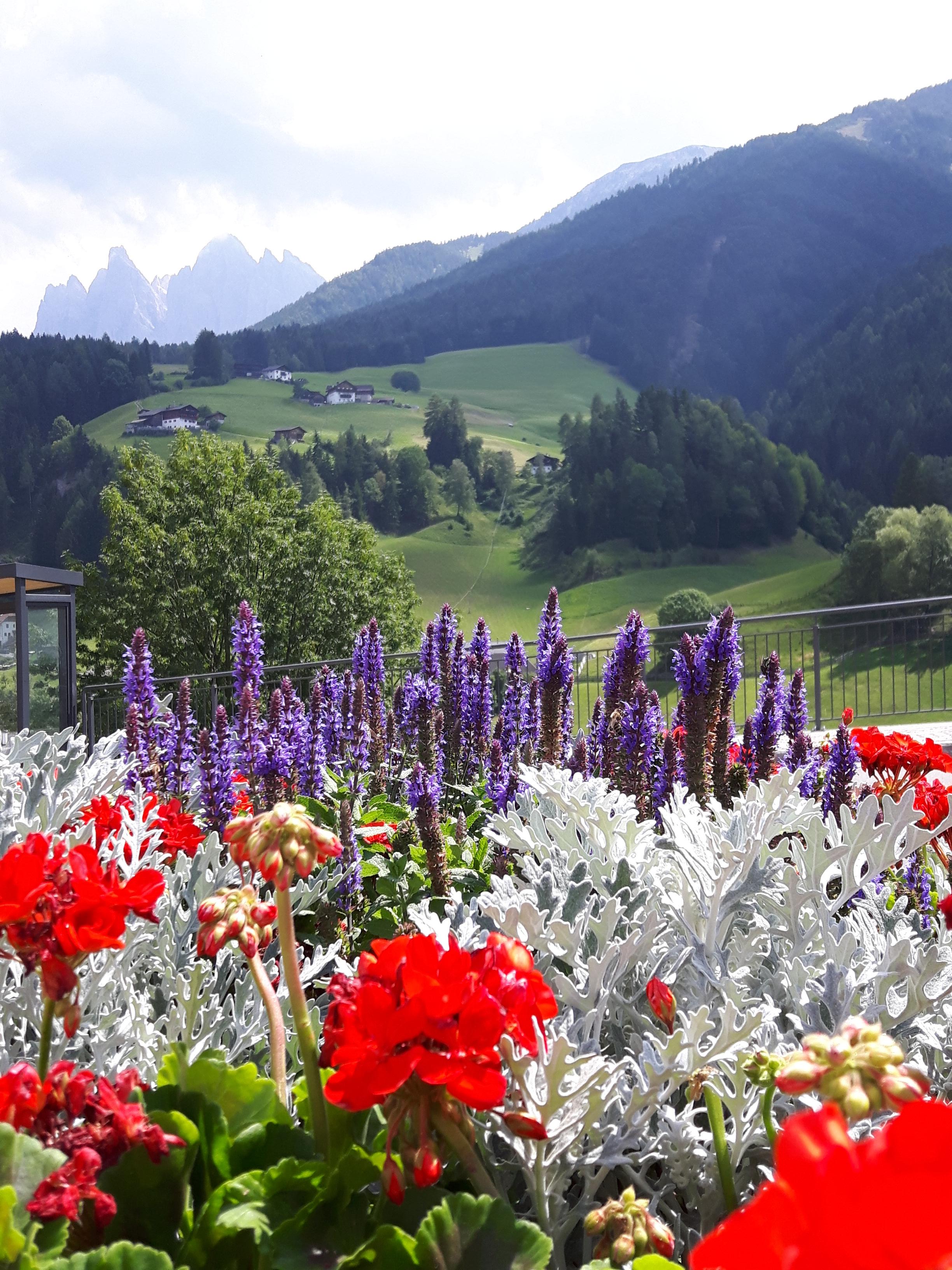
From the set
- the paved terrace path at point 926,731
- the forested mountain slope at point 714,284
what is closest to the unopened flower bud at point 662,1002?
the paved terrace path at point 926,731

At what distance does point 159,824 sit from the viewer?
11.0 feet

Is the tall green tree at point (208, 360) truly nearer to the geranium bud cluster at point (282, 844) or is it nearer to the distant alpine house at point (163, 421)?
the distant alpine house at point (163, 421)

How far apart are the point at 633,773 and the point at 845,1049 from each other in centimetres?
346

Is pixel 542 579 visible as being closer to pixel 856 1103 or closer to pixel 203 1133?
pixel 203 1133

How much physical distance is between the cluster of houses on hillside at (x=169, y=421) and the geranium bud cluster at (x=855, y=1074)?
11476cm

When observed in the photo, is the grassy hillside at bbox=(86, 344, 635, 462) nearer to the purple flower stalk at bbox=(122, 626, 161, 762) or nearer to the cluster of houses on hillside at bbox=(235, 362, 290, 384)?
the cluster of houses on hillside at bbox=(235, 362, 290, 384)

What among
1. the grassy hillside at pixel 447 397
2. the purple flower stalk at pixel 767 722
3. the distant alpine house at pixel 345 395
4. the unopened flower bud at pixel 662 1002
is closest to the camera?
the unopened flower bud at pixel 662 1002

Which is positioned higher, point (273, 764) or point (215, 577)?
point (215, 577)

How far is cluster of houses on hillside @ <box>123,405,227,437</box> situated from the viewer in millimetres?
109875

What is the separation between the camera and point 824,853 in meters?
1.70

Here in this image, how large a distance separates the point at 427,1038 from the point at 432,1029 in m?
0.02

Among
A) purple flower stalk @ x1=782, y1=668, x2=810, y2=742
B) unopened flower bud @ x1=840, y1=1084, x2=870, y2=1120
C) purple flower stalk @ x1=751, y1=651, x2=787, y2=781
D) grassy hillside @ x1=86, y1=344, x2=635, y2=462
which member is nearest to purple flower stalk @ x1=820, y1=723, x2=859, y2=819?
purple flower stalk @ x1=751, y1=651, x2=787, y2=781

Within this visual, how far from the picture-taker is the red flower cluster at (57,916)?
3.69 ft

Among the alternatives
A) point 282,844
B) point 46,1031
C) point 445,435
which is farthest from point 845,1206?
point 445,435
